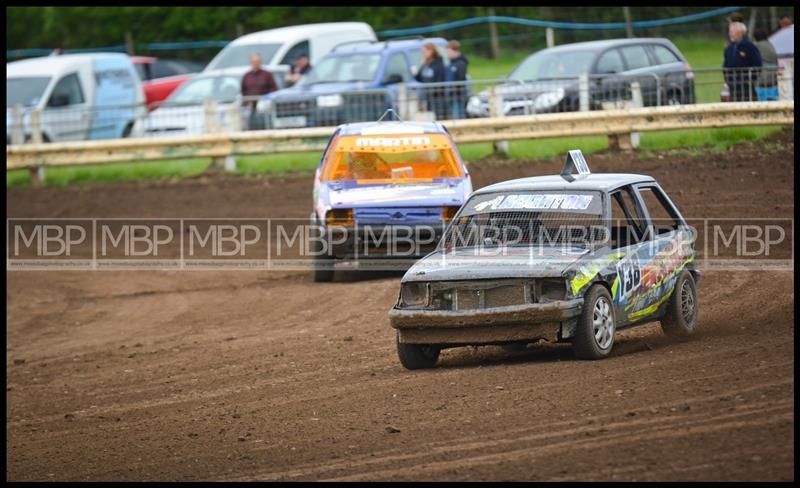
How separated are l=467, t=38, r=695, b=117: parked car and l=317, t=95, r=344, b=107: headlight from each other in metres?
2.13

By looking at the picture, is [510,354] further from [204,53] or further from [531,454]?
[204,53]

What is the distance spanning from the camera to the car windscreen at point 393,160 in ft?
46.2

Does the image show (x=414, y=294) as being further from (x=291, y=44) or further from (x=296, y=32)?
(x=296, y=32)

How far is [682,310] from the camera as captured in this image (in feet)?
31.3

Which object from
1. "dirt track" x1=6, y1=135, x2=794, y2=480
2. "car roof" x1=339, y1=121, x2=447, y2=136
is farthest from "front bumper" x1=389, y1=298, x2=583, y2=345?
"car roof" x1=339, y1=121, x2=447, y2=136

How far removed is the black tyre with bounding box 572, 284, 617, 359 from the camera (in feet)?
27.5

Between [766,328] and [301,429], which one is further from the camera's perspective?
[766,328]

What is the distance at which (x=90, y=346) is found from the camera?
12320mm

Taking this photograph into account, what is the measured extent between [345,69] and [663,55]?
217 inches

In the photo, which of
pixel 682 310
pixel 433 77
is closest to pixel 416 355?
pixel 682 310

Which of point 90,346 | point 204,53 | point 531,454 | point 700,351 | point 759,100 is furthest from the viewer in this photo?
point 204,53
